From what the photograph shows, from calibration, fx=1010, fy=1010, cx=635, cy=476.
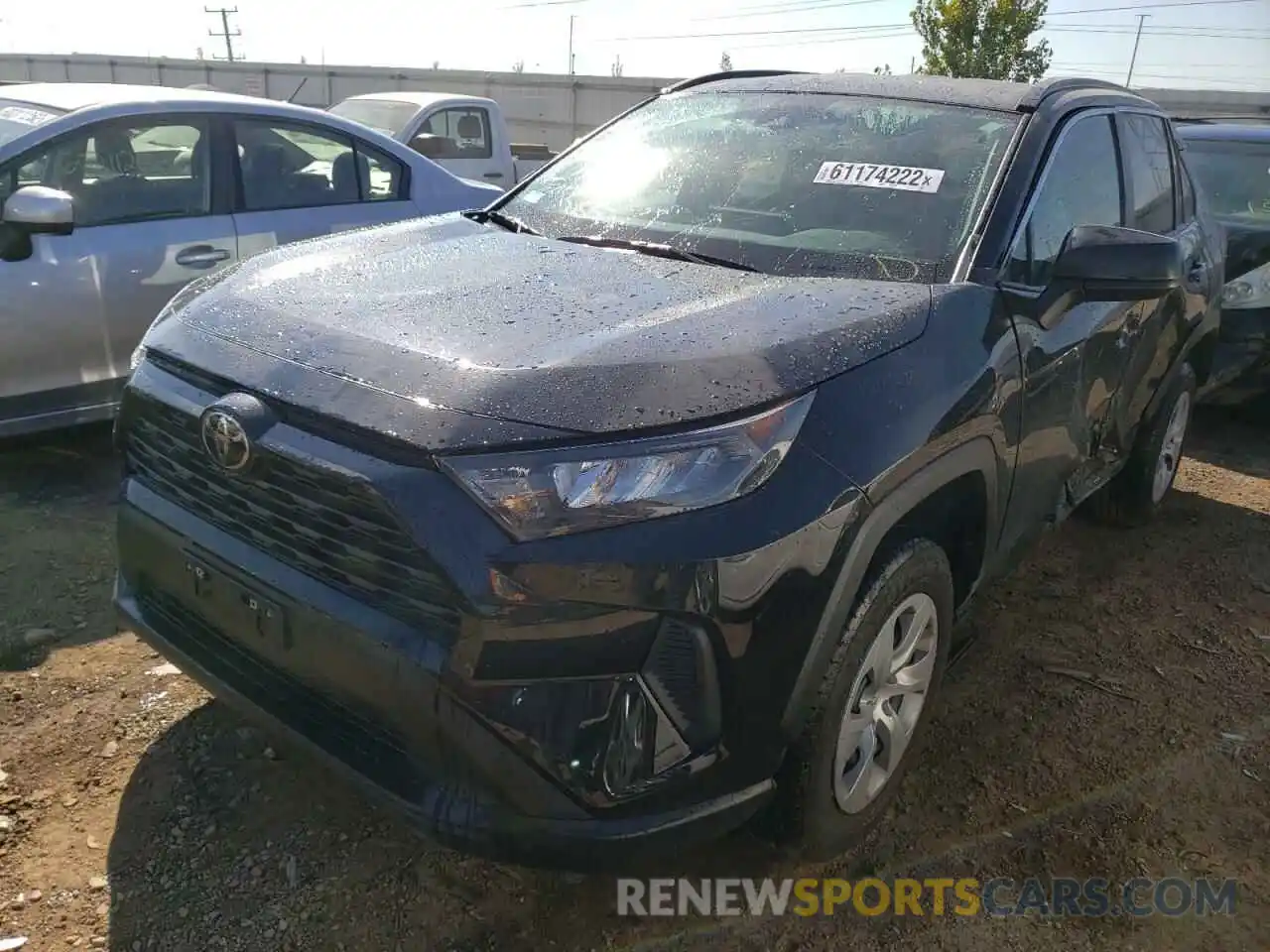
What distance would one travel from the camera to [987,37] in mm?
21688

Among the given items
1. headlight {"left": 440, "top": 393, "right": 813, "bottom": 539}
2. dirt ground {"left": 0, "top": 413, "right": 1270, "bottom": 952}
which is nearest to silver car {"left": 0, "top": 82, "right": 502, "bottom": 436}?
dirt ground {"left": 0, "top": 413, "right": 1270, "bottom": 952}

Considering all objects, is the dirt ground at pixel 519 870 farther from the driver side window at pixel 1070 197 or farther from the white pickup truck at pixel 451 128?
the white pickup truck at pixel 451 128

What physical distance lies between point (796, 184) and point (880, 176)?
0.24 metres

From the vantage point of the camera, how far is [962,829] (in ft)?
8.41

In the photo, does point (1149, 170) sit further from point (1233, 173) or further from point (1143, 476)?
point (1233, 173)

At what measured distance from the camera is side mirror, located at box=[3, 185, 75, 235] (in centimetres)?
371

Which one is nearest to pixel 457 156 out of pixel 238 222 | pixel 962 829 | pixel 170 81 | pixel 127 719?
pixel 238 222

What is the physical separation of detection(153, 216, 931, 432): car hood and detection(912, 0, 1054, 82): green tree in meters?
21.4

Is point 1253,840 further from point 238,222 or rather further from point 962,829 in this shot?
point 238,222

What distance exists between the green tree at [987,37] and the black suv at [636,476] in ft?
68.9

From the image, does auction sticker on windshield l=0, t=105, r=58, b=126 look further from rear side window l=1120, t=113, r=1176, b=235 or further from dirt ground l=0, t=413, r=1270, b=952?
rear side window l=1120, t=113, r=1176, b=235

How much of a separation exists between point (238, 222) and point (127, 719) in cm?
264

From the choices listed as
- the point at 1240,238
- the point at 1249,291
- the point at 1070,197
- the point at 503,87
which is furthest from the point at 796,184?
the point at 503,87

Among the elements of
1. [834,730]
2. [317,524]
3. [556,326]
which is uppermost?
[556,326]
